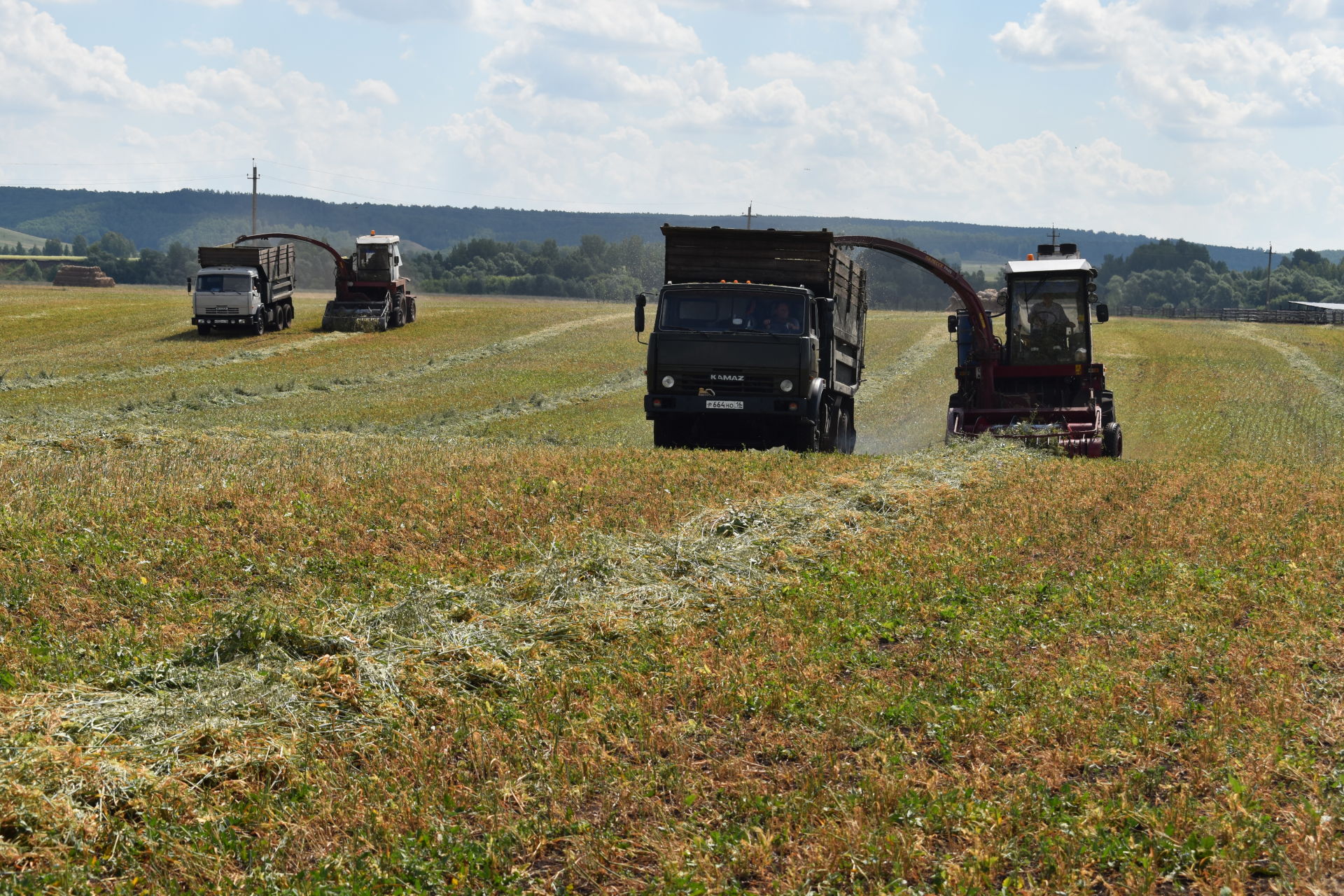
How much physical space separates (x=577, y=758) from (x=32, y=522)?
7.08m

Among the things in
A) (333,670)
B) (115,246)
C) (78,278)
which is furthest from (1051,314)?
(115,246)

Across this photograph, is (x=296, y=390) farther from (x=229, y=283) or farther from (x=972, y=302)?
(x=972, y=302)

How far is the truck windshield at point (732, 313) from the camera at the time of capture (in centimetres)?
1803

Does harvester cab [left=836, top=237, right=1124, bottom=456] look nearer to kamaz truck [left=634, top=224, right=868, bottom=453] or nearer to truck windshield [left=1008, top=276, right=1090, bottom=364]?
truck windshield [left=1008, top=276, right=1090, bottom=364]

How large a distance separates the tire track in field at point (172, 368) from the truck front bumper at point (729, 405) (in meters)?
21.5

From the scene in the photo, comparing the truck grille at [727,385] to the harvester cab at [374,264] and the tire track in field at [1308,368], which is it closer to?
the tire track in field at [1308,368]

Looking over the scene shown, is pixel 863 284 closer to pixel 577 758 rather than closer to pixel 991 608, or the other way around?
pixel 991 608

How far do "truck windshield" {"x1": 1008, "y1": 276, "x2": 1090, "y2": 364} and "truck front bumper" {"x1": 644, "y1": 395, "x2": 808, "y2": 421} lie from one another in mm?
5092

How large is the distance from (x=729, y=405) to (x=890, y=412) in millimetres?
14762

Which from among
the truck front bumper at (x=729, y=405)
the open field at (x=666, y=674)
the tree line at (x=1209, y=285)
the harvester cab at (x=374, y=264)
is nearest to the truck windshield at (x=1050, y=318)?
the open field at (x=666, y=674)

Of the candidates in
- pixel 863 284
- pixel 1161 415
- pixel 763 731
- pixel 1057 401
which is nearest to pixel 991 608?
pixel 763 731

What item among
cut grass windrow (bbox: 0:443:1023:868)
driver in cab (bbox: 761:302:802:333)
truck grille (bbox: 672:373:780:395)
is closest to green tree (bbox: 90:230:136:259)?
truck grille (bbox: 672:373:780:395)

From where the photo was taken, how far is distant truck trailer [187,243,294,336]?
4634 centimetres

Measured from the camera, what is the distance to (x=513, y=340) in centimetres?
5075
